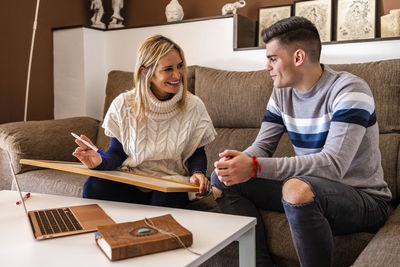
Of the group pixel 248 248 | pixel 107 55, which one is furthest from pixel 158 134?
pixel 107 55

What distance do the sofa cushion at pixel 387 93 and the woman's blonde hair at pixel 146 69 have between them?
2.54ft

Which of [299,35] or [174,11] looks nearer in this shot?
[299,35]

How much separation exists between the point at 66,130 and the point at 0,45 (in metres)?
0.90

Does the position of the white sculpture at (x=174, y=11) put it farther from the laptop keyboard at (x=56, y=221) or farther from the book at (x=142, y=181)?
the laptop keyboard at (x=56, y=221)

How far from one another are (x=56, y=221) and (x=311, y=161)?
735 mm

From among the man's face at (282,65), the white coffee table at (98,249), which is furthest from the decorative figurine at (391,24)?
the white coffee table at (98,249)

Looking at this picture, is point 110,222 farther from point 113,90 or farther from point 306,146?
point 113,90

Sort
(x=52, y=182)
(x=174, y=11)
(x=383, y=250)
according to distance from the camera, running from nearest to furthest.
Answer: (x=383, y=250) → (x=52, y=182) → (x=174, y=11)

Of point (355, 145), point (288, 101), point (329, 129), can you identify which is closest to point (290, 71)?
point (288, 101)

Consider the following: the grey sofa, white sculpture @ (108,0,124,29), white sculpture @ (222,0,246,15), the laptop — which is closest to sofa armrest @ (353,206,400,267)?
the grey sofa

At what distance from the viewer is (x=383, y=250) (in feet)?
3.35

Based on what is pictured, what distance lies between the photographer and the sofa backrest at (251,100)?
1.67 m

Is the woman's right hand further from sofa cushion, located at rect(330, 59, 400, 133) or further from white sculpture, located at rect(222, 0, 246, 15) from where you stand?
white sculpture, located at rect(222, 0, 246, 15)

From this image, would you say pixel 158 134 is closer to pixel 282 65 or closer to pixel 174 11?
pixel 282 65
